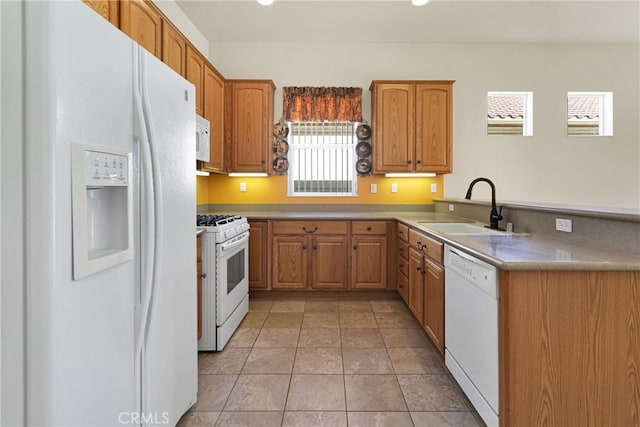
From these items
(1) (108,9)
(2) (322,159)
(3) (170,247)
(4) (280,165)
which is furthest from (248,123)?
(3) (170,247)

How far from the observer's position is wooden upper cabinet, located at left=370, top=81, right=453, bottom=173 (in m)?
3.62

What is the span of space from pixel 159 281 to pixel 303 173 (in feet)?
9.76

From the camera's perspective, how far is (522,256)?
142cm

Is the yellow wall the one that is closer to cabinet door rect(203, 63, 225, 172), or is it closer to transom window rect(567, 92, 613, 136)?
cabinet door rect(203, 63, 225, 172)

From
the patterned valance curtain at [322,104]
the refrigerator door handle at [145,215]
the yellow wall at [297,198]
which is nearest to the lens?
the refrigerator door handle at [145,215]

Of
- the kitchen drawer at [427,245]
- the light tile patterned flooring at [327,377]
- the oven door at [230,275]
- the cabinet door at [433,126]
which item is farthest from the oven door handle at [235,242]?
the cabinet door at [433,126]

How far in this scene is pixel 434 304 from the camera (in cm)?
221

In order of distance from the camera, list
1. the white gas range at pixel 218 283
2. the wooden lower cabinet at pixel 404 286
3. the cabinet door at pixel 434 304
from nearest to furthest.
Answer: the cabinet door at pixel 434 304, the white gas range at pixel 218 283, the wooden lower cabinet at pixel 404 286

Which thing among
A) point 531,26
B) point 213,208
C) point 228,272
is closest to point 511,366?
point 228,272

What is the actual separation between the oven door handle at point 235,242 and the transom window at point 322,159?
1226 millimetres

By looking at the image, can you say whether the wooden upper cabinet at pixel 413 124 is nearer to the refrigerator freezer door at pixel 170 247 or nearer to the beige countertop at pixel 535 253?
the beige countertop at pixel 535 253

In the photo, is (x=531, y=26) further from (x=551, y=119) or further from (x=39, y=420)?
(x=39, y=420)

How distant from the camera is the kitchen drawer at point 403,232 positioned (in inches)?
117

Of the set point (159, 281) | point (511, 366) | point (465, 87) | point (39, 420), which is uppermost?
point (465, 87)
